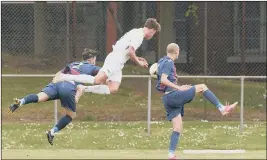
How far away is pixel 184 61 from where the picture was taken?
22625 mm

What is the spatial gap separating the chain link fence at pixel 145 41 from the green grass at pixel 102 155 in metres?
4.15

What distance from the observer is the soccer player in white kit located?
1252 centimetres

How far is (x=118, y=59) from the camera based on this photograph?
12.9 metres

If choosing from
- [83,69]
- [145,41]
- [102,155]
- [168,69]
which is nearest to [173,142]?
[168,69]

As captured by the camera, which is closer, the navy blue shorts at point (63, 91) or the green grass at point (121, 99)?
the navy blue shorts at point (63, 91)

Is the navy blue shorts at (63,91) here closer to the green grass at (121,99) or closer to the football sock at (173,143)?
the football sock at (173,143)

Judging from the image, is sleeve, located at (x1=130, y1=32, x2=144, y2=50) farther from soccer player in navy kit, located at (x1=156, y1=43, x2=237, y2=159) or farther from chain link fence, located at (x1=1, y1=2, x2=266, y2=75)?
chain link fence, located at (x1=1, y1=2, x2=266, y2=75)

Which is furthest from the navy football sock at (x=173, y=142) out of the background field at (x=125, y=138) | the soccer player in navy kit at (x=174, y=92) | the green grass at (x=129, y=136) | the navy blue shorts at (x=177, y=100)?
the green grass at (x=129, y=136)

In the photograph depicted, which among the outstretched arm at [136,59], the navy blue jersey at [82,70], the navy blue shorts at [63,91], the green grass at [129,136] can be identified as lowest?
the green grass at [129,136]

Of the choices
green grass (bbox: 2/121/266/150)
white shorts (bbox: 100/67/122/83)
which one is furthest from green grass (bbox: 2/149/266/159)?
white shorts (bbox: 100/67/122/83)

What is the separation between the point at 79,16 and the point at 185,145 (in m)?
6.07

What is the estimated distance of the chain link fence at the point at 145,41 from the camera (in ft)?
69.4

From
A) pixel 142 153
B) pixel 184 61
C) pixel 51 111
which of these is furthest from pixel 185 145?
pixel 184 61

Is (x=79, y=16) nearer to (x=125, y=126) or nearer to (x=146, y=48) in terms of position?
(x=146, y=48)
